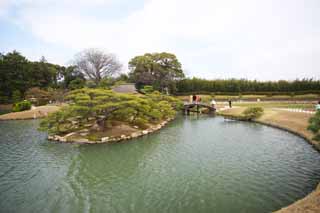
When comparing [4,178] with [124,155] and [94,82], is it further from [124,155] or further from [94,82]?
[94,82]

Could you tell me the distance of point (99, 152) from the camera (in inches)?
463

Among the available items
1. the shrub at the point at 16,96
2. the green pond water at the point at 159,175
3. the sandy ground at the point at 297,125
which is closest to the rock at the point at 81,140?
the green pond water at the point at 159,175

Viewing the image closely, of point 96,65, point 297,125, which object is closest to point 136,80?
point 96,65

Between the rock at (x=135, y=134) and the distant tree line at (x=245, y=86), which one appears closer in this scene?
the rock at (x=135, y=134)

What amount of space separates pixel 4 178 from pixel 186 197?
790 cm

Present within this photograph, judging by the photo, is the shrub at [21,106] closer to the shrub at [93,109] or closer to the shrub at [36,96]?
the shrub at [36,96]

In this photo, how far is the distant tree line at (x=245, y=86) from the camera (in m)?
40.3

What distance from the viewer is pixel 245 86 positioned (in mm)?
43531

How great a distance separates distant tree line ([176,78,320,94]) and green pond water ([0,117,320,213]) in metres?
31.5

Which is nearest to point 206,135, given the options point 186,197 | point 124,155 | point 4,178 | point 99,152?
point 124,155

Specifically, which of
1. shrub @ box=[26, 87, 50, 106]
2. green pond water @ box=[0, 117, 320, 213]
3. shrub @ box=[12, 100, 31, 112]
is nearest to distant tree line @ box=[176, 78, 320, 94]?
shrub @ box=[26, 87, 50, 106]

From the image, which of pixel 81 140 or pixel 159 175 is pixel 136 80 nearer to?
pixel 81 140

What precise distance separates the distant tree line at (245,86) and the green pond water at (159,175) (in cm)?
3149

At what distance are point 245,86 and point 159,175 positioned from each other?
40403mm
